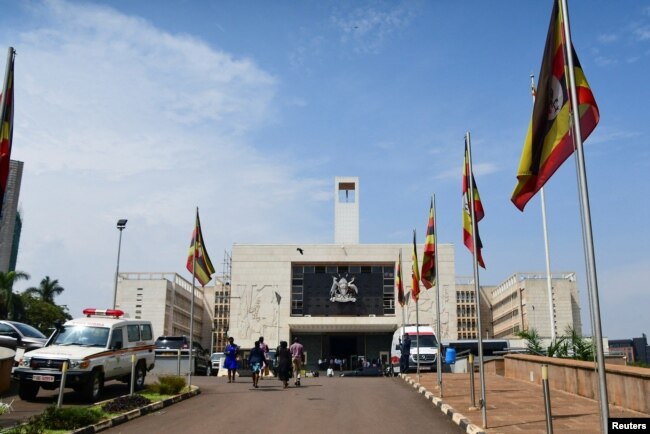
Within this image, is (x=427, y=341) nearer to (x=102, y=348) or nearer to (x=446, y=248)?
(x=102, y=348)

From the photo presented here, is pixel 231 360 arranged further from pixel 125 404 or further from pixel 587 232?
pixel 587 232

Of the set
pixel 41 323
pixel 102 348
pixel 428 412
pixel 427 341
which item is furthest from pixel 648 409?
pixel 41 323

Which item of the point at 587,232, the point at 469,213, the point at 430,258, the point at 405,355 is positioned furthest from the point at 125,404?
the point at 405,355

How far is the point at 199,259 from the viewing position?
2117 centimetres

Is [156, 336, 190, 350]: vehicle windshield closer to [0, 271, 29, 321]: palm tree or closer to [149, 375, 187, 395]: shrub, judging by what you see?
[149, 375, 187, 395]: shrub

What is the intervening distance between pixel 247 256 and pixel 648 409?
6134cm

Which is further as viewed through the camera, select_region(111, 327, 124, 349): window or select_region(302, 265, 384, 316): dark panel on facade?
select_region(302, 265, 384, 316): dark panel on facade

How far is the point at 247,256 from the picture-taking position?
70.8 meters

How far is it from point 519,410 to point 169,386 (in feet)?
30.3

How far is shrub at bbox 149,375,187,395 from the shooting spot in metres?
16.4

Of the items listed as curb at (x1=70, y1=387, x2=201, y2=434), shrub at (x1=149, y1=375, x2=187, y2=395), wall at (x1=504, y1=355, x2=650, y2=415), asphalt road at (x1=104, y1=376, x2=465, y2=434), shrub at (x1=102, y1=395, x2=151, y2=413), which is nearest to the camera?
curb at (x1=70, y1=387, x2=201, y2=434)

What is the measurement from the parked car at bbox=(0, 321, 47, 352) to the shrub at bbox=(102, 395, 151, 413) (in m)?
6.43

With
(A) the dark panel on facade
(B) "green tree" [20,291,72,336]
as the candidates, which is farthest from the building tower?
(B) "green tree" [20,291,72,336]

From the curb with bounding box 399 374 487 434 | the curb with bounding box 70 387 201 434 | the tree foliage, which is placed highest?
the tree foliage
